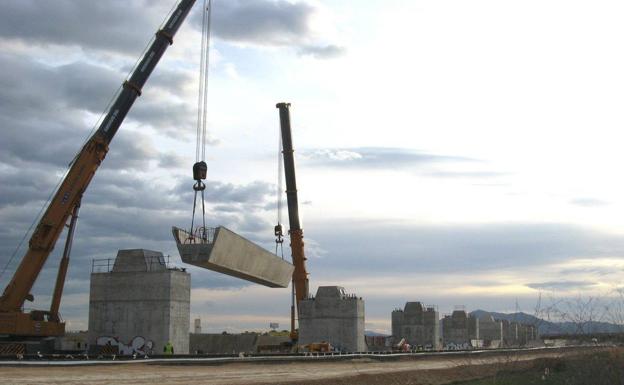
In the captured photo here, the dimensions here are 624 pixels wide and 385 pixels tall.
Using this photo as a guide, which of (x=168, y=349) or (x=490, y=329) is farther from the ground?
(x=168, y=349)

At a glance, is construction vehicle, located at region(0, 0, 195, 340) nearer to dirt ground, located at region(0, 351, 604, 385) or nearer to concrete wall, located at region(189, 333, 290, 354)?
dirt ground, located at region(0, 351, 604, 385)

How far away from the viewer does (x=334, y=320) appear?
177ft

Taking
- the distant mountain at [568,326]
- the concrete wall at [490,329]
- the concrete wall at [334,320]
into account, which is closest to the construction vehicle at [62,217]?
the concrete wall at [334,320]

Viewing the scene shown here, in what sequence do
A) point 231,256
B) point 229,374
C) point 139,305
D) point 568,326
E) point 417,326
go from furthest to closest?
point 417,326
point 231,256
point 139,305
point 229,374
point 568,326

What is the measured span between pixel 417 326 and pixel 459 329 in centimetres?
1484

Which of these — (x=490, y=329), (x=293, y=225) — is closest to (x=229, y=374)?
(x=293, y=225)

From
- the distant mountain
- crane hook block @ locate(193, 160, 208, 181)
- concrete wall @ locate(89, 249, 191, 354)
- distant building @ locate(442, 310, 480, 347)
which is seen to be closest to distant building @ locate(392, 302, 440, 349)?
distant building @ locate(442, 310, 480, 347)

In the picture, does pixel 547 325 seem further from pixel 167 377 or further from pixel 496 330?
pixel 496 330

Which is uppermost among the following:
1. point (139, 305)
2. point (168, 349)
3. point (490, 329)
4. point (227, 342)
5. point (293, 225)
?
point (293, 225)

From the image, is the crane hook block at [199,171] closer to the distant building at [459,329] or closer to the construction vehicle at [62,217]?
the construction vehicle at [62,217]

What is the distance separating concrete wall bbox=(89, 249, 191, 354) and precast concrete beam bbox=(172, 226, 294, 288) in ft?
8.18

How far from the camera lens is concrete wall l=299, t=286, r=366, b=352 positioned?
175 feet

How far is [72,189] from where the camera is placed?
131ft

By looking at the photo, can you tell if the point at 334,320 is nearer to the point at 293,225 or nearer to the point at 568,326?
the point at 293,225
